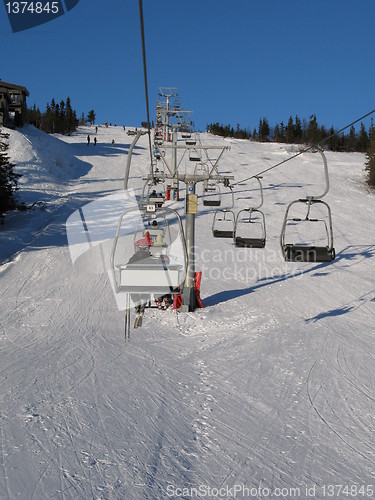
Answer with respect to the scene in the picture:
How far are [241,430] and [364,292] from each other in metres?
9.60

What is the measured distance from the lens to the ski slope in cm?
471

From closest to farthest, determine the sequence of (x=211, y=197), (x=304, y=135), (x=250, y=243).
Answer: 1. (x=250, y=243)
2. (x=211, y=197)
3. (x=304, y=135)

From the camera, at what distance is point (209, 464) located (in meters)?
4.94

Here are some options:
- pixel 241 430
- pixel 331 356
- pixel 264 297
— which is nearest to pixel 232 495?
pixel 241 430

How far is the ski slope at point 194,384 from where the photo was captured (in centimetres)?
471

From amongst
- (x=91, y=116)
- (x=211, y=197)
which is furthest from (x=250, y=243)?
(x=91, y=116)

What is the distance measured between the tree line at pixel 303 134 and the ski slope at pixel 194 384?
70533mm
